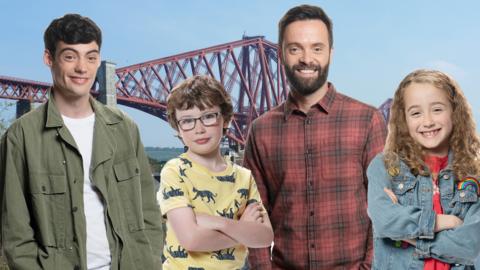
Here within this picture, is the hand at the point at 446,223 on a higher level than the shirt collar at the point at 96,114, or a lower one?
lower

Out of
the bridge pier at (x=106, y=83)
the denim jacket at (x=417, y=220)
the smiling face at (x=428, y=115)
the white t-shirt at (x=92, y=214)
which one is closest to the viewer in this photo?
the denim jacket at (x=417, y=220)

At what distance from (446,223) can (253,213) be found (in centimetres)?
39

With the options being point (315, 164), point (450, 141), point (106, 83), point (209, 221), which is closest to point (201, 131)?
point (209, 221)

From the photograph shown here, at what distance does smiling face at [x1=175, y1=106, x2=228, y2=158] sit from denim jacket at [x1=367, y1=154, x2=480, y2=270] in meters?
0.34

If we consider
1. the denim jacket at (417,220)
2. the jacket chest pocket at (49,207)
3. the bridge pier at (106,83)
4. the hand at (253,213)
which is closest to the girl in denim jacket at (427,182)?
the denim jacket at (417,220)

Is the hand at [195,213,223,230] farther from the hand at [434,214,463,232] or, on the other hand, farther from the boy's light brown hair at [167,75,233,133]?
the hand at [434,214,463,232]

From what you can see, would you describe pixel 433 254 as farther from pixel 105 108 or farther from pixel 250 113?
pixel 250 113

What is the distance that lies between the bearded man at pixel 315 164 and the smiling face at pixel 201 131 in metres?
0.18

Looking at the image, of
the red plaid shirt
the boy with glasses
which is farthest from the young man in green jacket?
the red plaid shirt

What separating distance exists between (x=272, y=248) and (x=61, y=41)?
→ 2.30 ft

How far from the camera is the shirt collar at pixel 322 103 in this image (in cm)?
146

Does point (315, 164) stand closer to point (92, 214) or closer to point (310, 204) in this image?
point (310, 204)

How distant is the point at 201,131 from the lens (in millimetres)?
1314

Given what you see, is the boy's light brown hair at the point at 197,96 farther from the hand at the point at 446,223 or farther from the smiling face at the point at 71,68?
the hand at the point at 446,223
